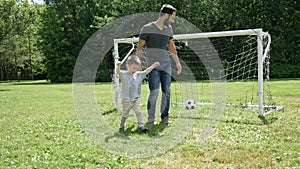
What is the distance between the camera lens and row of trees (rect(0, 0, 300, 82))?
81.3ft

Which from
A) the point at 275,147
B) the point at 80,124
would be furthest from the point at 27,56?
the point at 275,147

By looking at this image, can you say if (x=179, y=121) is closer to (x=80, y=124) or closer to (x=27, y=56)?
(x=80, y=124)

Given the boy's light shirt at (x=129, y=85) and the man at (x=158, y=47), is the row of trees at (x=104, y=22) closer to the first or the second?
the man at (x=158, y=47)

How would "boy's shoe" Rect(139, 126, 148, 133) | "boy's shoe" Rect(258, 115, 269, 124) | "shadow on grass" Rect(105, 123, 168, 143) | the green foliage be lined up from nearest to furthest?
"shadow on grass" Rect(105, 123, 168, 143) → "boy's shoe" Rect(139, 126, 148, 133) → "boy's shoe" Rect(258, 115, 269, 124) → the green foliage

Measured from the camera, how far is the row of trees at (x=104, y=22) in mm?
24766

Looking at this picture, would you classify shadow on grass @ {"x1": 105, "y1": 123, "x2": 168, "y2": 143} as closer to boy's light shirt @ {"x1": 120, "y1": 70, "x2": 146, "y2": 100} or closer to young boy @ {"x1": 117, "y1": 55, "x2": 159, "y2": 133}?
young boy @ {"x1": 117, "y1": 55, "x2": 159, "y2": 133}

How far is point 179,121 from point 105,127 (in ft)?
4.86

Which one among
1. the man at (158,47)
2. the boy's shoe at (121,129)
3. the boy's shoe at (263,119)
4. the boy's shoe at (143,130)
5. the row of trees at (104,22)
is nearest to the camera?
the boy's shoe at (143,130)

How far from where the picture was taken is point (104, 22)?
3061cm

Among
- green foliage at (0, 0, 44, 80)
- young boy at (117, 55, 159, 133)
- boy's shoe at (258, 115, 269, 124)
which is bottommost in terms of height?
boy's shoe at (258, 115, 269, 124)

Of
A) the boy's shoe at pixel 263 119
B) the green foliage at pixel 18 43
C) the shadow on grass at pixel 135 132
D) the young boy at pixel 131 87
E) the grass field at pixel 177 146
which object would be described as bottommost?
the grass field at pixel 177 146

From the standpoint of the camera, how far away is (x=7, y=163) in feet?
13.7

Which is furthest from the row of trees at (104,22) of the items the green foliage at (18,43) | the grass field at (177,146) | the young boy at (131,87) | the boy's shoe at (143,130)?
the boy's shoe at (143,130)

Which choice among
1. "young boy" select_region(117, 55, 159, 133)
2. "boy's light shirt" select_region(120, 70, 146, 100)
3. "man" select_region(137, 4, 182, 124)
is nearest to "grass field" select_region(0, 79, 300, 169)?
"young boy" select_region(117, 55, 159, 133)
